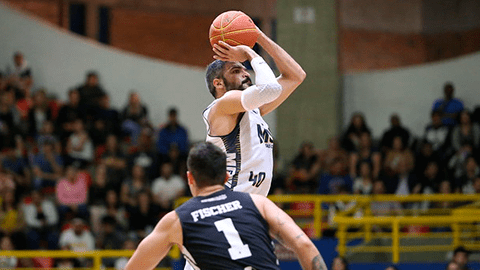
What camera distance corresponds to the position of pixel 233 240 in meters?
4.43

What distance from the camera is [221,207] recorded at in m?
4.52

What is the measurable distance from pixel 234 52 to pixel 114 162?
31.9 ft

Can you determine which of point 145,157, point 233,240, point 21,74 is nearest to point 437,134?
point 145,157

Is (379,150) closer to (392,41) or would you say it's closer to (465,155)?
(465,155)

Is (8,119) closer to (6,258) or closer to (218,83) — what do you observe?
(6,258)

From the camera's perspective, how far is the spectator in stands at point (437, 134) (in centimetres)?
1502

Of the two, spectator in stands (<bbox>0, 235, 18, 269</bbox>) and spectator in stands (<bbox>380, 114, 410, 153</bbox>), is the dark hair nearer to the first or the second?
spectator in stands (<bbox>0, 235, 18, 269</bbox>)

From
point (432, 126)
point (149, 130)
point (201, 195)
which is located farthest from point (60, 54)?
point (201, 195)

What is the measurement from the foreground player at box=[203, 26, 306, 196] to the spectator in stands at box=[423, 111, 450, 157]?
31.7 ft

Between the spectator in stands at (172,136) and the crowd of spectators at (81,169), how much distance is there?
0.02 m

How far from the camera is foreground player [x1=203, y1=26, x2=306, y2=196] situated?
226 inches

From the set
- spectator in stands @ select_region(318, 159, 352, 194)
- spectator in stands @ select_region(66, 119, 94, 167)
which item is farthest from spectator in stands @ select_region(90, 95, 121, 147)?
spectator in stands @ select_region(318, 159, 352, 194)

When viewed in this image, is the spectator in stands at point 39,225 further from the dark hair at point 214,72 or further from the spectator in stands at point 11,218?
the dark hair at point 214,72

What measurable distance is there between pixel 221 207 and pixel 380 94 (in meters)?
13.8
